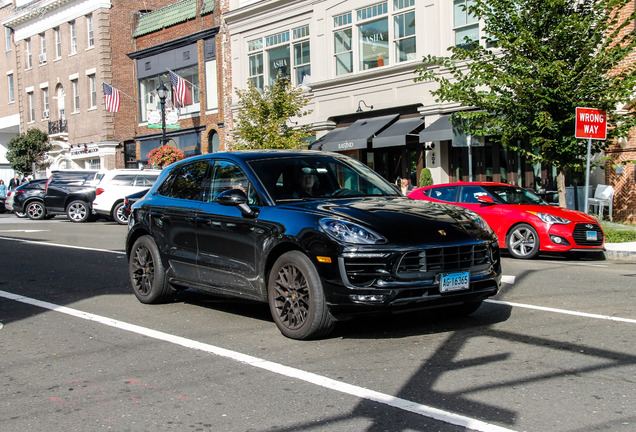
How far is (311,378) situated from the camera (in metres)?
5.15

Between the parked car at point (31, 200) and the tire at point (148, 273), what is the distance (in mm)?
22724

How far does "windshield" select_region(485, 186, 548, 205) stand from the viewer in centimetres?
1418

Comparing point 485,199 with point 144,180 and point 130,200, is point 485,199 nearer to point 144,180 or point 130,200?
point 130,200

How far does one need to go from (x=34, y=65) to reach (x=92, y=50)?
894 centimetres

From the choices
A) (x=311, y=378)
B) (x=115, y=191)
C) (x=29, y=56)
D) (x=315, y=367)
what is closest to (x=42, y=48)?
(x=29, y=56)

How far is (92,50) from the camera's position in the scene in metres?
43.6

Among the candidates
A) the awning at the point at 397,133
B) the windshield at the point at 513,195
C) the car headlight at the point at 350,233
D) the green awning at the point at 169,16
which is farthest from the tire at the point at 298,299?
the green awning at the point at 169,16

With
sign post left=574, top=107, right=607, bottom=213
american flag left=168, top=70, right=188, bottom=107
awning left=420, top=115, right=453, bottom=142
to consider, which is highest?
american flag left=168, top=70, right=188, bottom=107

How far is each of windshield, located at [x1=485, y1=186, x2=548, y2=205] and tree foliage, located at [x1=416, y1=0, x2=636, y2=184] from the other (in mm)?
2397

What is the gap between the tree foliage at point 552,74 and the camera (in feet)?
51.7

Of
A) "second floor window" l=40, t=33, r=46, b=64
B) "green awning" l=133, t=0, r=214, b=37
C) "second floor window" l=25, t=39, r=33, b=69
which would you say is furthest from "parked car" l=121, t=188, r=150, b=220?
"second floor window" l=25, t=39, r=33, b=69

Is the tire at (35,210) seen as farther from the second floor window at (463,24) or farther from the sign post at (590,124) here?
the sign post at (590,124)

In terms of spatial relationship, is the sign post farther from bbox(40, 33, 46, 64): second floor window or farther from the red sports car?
bbox(40, 33, 46, 64): second floor window

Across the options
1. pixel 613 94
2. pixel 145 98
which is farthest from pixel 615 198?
pixel 145 98
